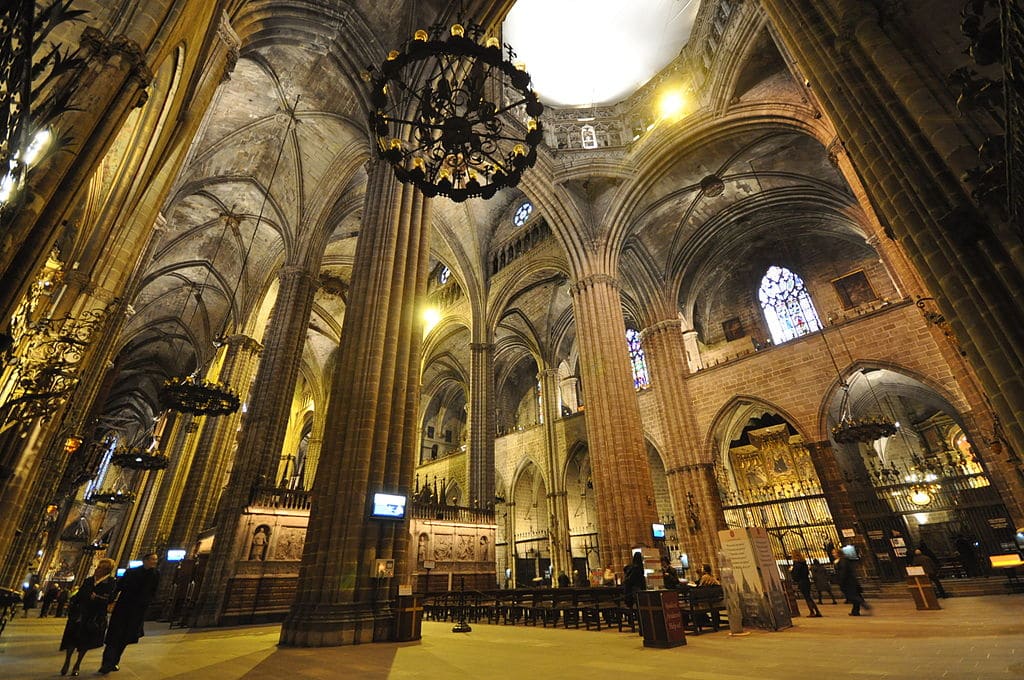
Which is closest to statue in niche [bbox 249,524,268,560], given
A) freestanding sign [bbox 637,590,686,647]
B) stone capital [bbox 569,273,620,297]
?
freestanding sign [bbox 637,590,686,647]

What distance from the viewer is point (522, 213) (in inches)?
852

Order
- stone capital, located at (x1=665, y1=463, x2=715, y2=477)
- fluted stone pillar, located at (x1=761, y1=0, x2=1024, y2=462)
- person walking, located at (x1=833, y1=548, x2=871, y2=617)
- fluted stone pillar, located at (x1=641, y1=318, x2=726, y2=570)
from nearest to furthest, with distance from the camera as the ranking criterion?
1. fluted stone pillar, located at (x1=761, y1=0, x2=1024, y2=462)
2. person walking, located at (x1=833, y1=548, x2=871, y2=617)
3. fluted stone pillar, located at (x1=641, y1=318, x2=726, y2=570)
4. stone capital, located at (x1=665, y1=463, x2=715, y2=477)

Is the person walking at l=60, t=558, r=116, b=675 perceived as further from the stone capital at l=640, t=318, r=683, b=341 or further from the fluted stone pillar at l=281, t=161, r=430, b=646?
the stone capital at l=640, t=318, r=683, b=341

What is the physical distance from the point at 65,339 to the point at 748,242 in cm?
2270

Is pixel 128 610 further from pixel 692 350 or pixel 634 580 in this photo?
pixel 692 350

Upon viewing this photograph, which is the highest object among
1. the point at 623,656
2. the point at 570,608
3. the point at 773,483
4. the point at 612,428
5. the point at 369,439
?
the point at 612,428

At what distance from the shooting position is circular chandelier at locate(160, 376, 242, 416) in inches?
481

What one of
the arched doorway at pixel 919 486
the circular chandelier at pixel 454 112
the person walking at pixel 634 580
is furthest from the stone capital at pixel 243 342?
the arched doorway at pixel 919 486

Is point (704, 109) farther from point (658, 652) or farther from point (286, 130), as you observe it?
point (658, 652)

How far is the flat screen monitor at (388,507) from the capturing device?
755cm

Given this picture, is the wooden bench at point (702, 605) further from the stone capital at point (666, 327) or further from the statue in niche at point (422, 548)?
the stone capital at point (666, 327)

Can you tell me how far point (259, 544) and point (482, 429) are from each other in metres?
8.81

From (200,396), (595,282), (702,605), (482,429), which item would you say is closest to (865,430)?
(702,605)

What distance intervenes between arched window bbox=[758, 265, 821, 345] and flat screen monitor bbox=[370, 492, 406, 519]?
17.7 meters
